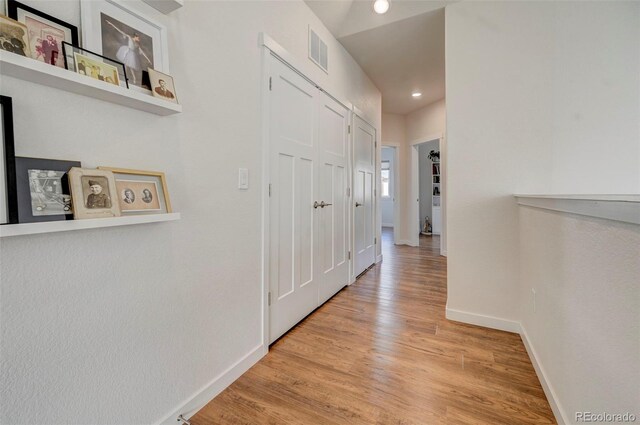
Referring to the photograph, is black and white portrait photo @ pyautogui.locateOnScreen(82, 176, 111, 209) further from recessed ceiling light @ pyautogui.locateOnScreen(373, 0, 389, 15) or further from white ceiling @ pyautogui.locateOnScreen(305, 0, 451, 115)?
recessed ceiling light @ pyautogui.locateOnScreen(373, 0, 389, 15)

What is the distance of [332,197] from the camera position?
2752 mm

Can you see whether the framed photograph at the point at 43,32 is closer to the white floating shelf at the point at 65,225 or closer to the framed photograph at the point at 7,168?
the framed photograph at the point at 7,168

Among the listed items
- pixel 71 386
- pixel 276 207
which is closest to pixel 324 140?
pixel 276 207

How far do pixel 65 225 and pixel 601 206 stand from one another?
1.61 metres

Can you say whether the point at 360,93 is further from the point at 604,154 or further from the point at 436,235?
the point at 436,235

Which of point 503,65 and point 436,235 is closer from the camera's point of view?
point 503,65

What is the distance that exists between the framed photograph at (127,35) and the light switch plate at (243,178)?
60cm

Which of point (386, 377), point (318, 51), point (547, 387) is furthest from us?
point (318, 51)

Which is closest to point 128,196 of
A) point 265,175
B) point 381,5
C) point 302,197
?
point 265,175

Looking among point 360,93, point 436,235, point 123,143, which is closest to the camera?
point 123,143

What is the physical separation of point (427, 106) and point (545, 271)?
14.2ft

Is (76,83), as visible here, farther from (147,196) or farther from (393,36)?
(393,36)

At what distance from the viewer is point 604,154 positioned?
1.99m

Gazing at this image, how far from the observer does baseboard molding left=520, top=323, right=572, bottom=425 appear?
3.97 ft
